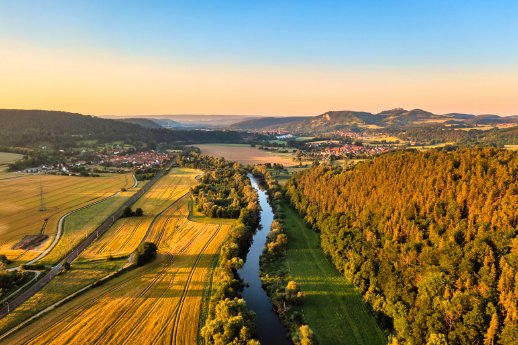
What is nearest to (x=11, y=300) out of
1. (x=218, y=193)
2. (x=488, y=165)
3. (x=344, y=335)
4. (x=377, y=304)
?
(x=344, y=335)

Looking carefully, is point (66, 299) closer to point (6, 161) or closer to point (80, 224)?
point (80, 224)

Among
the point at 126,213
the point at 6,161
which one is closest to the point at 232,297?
the point at 126,213

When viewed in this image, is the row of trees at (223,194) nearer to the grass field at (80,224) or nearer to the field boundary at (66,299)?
the grass field at (80,224)

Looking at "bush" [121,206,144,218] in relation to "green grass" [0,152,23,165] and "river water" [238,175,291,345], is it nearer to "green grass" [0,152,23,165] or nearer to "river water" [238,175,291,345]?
"river water" [238,175,291,345]

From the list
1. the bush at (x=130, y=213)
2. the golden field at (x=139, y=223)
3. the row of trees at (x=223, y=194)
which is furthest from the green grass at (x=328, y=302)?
the bush at (x=130, y=213)

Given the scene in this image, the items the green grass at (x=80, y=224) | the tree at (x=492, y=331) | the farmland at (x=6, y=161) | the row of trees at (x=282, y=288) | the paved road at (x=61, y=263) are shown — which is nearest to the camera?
the tree at (x=492, y=331)

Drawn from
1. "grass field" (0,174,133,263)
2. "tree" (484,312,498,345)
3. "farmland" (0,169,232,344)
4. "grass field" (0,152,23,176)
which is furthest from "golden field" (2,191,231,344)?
"grass field" (0,152,23,176)

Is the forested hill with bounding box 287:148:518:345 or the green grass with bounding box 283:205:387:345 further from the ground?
the forested hill with bounding box 287:148:518:345
